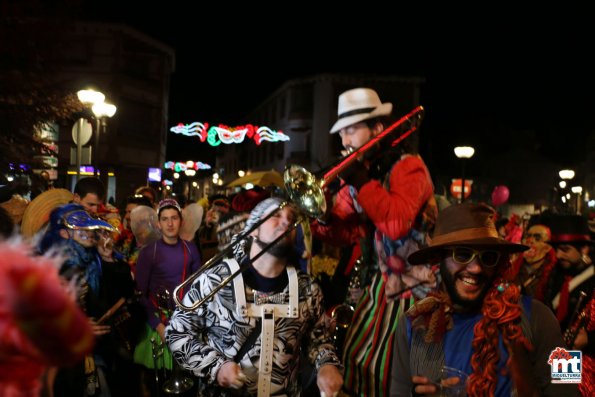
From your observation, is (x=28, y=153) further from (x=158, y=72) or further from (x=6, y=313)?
(x=158, y=72)

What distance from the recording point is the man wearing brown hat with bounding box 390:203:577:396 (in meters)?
2.41

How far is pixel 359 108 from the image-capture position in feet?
13.0

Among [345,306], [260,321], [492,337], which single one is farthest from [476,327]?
[345,306]

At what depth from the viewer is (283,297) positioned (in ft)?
11.5

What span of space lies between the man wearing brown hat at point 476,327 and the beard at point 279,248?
1021mm

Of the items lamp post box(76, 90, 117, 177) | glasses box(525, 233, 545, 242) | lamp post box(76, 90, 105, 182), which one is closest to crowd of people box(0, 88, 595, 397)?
glasses box(525, 233, 545, 242)

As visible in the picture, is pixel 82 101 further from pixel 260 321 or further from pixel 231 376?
pixel 231 376

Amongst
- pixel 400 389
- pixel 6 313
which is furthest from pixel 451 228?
pixel 6 313

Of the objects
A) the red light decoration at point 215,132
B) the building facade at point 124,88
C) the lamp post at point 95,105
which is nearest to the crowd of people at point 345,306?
the lamp post at point 95,105

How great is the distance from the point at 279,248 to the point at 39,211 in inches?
123

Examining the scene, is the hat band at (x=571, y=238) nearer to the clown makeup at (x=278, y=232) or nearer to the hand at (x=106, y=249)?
the clown makeup at (x=278, y=232)

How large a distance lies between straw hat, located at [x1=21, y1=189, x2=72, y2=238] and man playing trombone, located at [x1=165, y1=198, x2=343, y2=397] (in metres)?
2.44

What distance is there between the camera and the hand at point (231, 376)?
3.11 m

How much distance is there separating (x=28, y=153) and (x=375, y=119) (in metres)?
15.9
